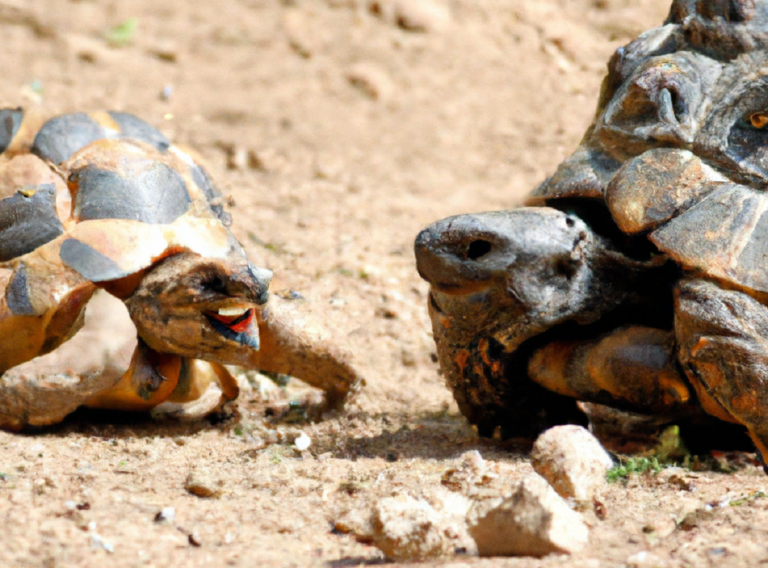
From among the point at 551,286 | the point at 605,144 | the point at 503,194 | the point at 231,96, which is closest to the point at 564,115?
the point at 503,194

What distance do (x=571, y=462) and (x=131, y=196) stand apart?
145 cm

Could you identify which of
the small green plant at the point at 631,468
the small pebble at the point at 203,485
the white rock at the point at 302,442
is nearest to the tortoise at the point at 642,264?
the small green plant at the point at 631,468

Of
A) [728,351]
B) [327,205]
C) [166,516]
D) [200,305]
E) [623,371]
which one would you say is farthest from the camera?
[327,205]

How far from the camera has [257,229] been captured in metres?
4.21

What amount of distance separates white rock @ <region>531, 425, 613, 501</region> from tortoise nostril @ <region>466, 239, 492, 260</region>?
17.3 inches

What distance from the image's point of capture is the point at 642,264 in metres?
2.38

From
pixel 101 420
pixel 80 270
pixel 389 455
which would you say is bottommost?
pixel 101 420

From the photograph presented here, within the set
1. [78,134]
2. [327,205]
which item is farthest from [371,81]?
[78,134]

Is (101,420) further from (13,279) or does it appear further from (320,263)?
(320,263)

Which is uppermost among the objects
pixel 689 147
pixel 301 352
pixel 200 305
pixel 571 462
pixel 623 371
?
pixel 689 147

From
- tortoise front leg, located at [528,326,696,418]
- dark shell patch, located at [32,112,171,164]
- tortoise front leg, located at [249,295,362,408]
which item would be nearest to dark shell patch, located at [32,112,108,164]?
dark shell patch, located at [32,112,171,164]

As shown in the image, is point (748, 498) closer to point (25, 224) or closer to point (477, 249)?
point (477, 249)

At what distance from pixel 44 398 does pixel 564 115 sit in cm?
372

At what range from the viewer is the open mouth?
2.57 meters
